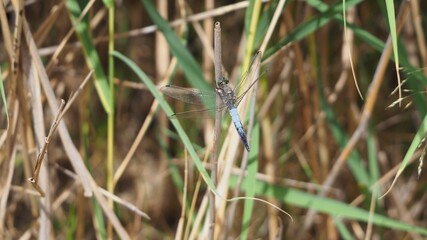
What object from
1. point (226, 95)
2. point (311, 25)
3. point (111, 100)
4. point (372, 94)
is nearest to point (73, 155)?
point (111, 100)

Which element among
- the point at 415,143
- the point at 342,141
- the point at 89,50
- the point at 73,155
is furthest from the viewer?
the point at 342,141

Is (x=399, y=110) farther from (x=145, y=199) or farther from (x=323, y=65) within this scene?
(x=145, y=199)

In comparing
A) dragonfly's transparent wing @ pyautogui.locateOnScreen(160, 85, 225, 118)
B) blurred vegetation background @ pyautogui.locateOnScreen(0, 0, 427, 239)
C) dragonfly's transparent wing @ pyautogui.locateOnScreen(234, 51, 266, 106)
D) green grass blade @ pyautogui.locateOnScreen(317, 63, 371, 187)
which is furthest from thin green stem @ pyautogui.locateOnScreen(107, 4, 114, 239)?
green grass blade @ pyautogui.locateOnScreen(317, 63, 371, 187)

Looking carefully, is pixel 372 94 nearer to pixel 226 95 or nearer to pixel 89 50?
pixel 226 95

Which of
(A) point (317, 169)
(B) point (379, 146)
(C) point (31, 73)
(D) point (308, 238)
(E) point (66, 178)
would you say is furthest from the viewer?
(E) point (66, 178)

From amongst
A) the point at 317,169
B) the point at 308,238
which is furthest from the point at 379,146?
the point at 317,169

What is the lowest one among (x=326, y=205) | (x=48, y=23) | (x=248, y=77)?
(x=326, y=205)
